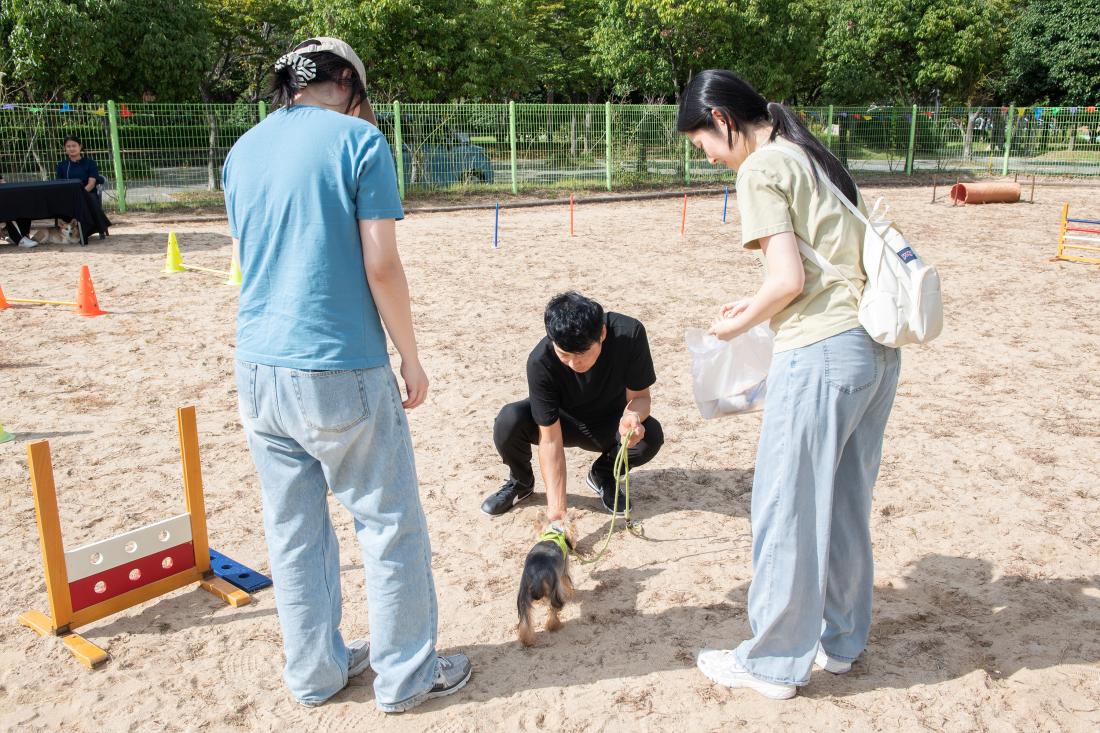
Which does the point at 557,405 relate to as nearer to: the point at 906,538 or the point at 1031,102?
the point at 906,538

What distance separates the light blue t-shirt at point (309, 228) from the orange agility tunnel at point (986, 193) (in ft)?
58.3

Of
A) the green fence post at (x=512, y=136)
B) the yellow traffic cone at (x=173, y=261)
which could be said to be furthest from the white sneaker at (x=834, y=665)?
the green fence post at (x=512, y=136)

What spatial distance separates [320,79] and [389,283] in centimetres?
60

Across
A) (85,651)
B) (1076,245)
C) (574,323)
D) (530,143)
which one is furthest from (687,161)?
(85,651)

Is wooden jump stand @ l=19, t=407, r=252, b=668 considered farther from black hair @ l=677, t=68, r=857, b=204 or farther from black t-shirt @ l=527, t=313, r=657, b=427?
black hair @ l=677, t=68, r=857, b=204

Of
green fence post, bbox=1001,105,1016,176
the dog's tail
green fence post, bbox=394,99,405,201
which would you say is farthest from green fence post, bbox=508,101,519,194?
the dog's tail

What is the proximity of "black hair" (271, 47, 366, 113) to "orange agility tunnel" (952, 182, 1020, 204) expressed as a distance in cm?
1772

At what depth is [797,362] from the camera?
2.68 meters

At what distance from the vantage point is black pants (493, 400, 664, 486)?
446 cm

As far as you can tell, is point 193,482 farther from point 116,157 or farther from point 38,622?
point 116,157

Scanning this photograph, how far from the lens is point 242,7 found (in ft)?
102

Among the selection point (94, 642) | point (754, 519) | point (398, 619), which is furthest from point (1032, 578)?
point (94, 642)

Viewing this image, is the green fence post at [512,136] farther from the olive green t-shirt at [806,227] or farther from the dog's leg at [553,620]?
the olive green t-shirt at [806,227]

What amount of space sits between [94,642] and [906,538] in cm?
349
